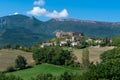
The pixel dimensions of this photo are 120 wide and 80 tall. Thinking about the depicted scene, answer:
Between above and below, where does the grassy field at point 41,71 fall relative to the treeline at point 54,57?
below

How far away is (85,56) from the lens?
109062 mm

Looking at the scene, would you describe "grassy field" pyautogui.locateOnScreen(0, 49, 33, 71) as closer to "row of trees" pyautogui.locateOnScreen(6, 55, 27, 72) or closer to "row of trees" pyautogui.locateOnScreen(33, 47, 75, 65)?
"row of trees" pyautogui.locateOnScreen(33, 47, 75, 65)

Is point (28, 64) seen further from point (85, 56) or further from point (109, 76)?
point (109, 76)

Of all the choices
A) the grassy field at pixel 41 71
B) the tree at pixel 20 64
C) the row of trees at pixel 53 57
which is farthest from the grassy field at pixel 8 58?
the grassy field at pixel 41 71

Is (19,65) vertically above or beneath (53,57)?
beneath

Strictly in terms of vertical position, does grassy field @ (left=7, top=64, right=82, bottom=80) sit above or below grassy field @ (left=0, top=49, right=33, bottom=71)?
below

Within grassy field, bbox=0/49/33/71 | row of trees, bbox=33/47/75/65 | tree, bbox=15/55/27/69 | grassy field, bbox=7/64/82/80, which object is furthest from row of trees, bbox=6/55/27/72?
row of trees, bbox=33/47/75/65

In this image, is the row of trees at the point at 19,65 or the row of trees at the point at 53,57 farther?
the row of trees at the point at 53,57

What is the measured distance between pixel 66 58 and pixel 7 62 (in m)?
19.3

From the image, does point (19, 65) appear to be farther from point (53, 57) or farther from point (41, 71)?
point (53, 57)

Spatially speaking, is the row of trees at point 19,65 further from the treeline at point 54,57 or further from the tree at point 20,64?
the treeline at point 54,57

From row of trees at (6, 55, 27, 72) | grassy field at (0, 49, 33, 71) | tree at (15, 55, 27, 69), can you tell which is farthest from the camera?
grassy field at (0, 49, 33, 71)

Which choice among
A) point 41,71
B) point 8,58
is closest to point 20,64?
point 41,71

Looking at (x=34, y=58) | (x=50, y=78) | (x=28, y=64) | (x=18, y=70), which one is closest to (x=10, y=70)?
(x=18, y=70)
